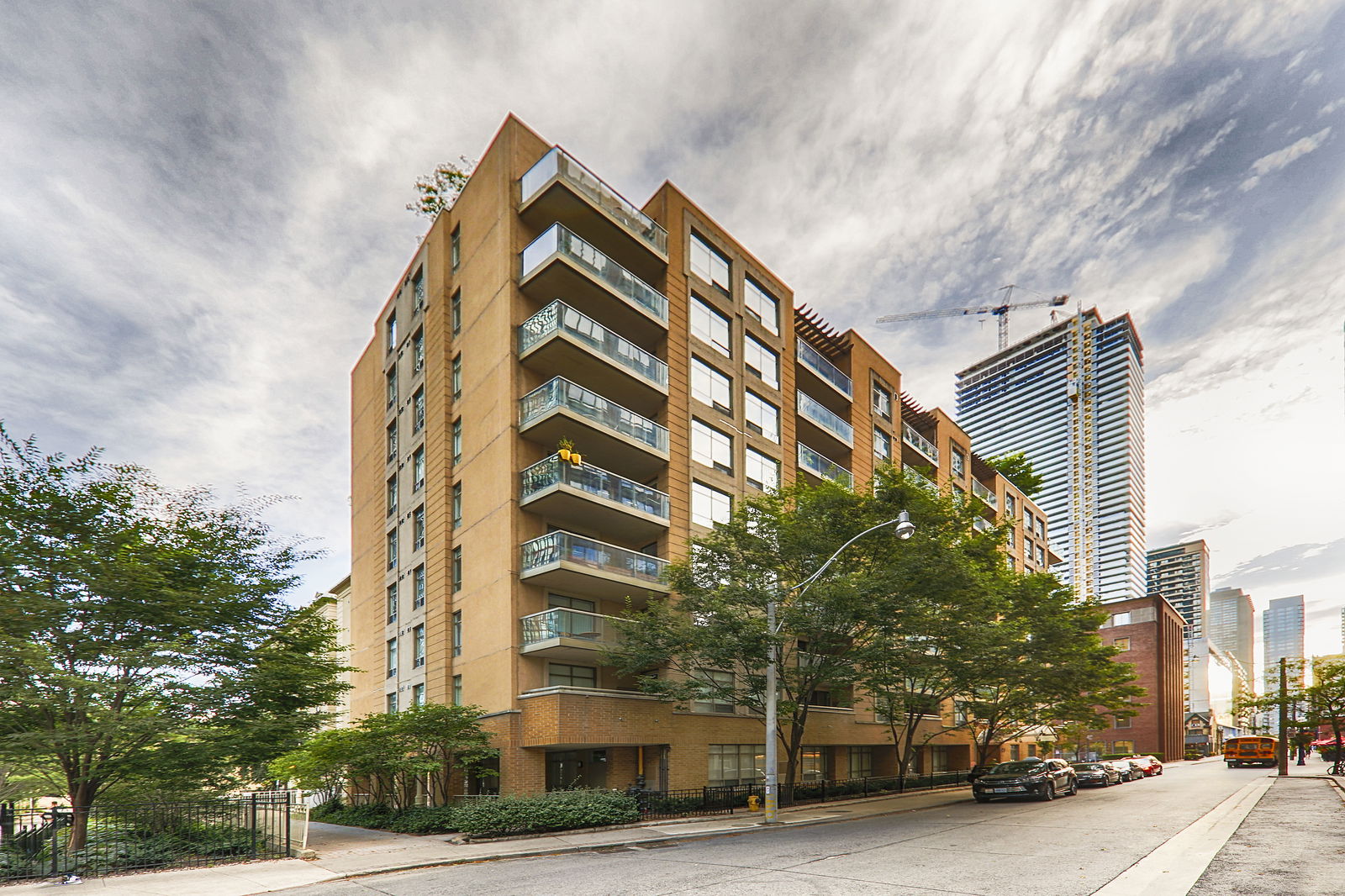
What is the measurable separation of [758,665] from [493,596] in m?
9.37

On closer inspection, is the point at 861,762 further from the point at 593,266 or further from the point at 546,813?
the point at 593,266

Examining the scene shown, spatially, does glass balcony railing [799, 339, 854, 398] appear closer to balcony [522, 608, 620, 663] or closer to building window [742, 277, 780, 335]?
building window [742, 277, 780, 335]

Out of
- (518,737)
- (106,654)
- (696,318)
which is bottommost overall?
(518,737)

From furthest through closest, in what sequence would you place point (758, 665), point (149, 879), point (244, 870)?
point (758, 665)
point (244, 870)
point (149, 879)

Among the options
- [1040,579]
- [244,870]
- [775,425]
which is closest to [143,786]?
[244,870]

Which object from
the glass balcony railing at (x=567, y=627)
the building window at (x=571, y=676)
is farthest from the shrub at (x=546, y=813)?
the building window at (x=571, y=676)

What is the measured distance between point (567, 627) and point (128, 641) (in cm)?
1203

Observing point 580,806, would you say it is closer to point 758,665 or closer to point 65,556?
point 758,665

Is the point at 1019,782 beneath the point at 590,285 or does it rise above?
beneath

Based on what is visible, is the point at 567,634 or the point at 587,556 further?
the point at 587,556

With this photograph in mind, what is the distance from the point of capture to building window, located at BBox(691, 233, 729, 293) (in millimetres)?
34469

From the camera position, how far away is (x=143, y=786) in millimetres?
18578

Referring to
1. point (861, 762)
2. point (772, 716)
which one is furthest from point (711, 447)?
point (861, 762)

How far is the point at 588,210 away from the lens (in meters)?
29.4
